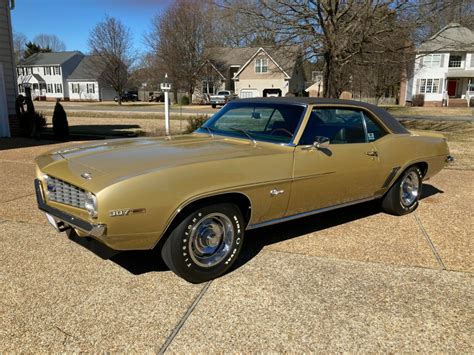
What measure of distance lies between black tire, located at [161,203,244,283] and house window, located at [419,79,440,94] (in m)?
46.0

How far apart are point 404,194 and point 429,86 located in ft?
143

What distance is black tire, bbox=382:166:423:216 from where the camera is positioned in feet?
17.7

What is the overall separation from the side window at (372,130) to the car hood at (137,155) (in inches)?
60.5

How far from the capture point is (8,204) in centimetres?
572

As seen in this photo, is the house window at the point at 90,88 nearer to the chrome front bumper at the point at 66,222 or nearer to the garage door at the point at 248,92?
the garage door at the point at 248,92

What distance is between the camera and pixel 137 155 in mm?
3648

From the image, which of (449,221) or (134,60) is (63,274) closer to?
(449,221)

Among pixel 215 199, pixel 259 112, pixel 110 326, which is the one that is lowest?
pixel 110 326

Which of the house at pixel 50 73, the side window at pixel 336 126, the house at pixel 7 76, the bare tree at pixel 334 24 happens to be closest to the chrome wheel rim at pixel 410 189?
the side window at pixel 336 126

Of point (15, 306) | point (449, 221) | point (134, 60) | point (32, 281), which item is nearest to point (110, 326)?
point (15, 306)

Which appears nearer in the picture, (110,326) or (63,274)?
(110,326)

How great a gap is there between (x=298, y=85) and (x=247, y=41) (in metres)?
39.5

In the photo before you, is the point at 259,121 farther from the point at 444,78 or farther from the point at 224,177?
the point at 444,78

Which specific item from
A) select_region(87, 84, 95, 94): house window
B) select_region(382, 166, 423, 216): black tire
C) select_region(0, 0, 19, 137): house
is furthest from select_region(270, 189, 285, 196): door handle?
select_region(87, 84, 95, 94): house window
